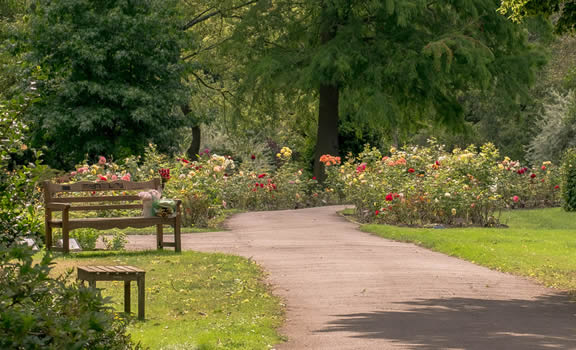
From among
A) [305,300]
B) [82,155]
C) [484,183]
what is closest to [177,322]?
[305,300]

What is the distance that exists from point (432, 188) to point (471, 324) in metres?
11.0

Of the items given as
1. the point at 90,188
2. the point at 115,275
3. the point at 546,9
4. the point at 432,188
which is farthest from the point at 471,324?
the point at 432,188

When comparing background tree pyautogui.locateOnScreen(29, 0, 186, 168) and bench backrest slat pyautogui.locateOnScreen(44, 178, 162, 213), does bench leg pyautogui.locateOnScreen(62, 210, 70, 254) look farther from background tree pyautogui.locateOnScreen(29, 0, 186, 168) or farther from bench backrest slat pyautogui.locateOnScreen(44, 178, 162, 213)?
background tree pyautogui.locateOnScreen(29, 0, 186, 168)

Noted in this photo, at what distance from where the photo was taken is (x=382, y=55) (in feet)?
91.3

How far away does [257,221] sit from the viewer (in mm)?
20594

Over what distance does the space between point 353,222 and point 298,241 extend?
4690 mm

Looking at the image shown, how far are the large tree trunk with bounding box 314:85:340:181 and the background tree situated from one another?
5.08 metres

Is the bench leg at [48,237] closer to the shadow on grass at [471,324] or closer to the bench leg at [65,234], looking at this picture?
the bench leg at [65,234]

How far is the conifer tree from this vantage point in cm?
2659

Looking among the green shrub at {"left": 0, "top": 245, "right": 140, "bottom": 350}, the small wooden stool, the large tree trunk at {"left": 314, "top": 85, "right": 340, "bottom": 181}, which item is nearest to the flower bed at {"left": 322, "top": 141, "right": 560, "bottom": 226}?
the large tree trunk at {"left": 314, "top": 85, "right": 340, "bottom": 181}

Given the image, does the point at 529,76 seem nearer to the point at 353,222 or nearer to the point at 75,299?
the point at 353,222

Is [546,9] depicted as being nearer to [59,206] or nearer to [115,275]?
[115,275]

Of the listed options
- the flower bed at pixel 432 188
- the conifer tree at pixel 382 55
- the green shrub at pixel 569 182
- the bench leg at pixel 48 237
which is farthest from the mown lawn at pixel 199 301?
the conifer tree at pixel 382 55

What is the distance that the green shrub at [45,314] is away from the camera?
4.41 meters
